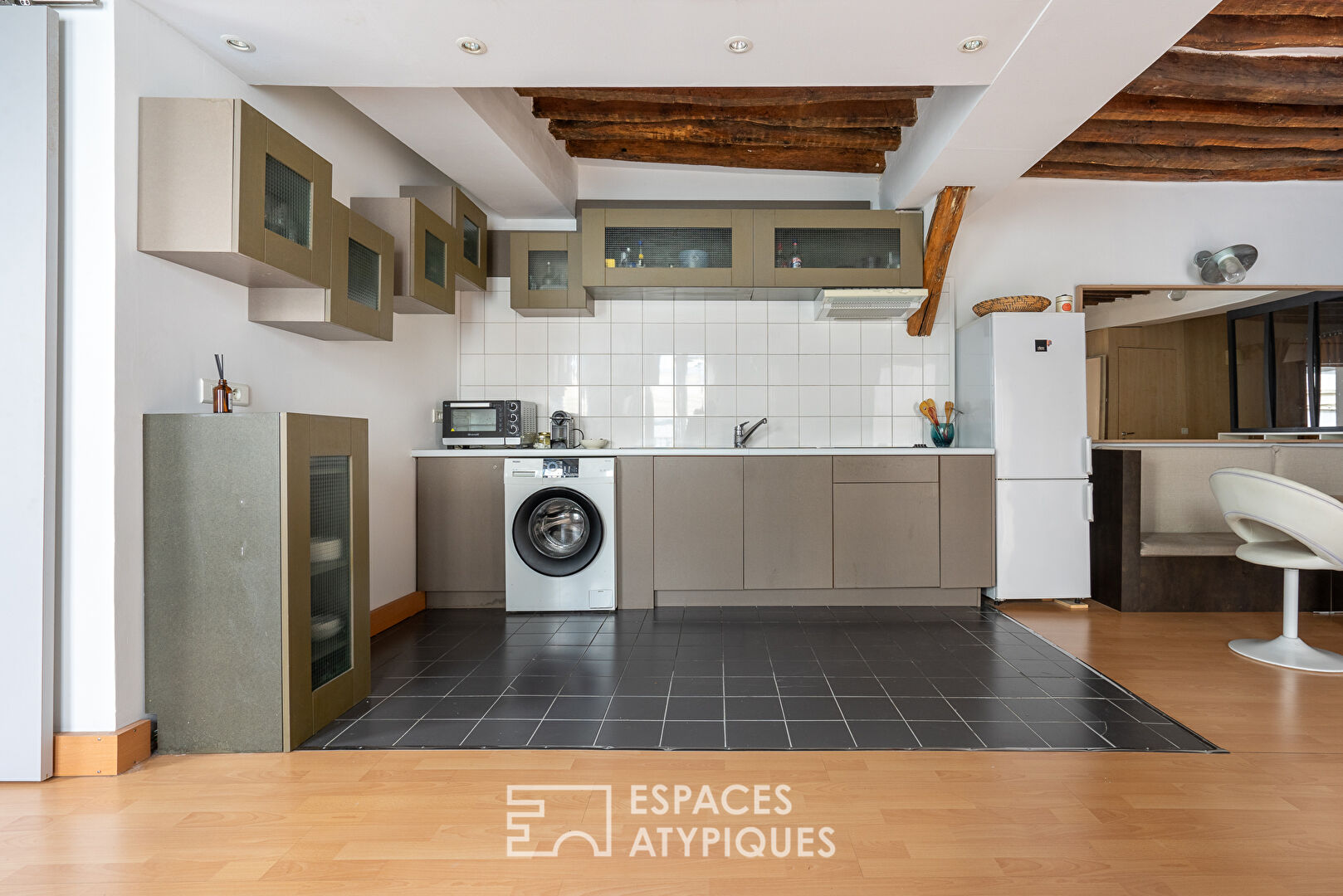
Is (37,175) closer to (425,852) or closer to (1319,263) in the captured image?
(425,852)

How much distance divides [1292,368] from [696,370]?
3871 millimetres

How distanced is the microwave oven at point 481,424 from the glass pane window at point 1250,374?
4.84m

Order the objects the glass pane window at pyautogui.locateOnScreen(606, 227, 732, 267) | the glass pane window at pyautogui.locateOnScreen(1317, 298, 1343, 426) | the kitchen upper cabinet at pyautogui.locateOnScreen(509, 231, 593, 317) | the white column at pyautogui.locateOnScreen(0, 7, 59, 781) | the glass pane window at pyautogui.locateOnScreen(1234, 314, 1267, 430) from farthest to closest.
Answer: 1. the glass pane window at pyautogui.locateOnScreen(1234, 314, 1267, 430)
2. the glass pane window at pyautogui.locateOnScreen(1317, 298, 1343, 426)
3. the kitchen upper cabinet at pyautogui.locateOnScreen(509, 231, 593, 317)
4. the glass pane window at pyautogui.locateOnScreen(606, 227, 732, 267)
5. the white column at pyautogui.locateOnScreen(0, 7, 59, 781)

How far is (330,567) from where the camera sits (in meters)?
2.25

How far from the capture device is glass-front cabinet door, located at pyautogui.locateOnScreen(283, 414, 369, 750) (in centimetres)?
204

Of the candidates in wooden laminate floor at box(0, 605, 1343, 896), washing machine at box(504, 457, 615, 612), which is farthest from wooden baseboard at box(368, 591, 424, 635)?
wooden laminate floor at box(0, 605, 1343, 896)

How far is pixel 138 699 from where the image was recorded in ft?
6.58

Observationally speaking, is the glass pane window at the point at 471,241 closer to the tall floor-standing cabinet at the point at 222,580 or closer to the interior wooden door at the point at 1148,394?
the tall floor-standing cabinet at the point at 222,580

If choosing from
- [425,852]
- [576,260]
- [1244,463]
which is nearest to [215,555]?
[425,852]

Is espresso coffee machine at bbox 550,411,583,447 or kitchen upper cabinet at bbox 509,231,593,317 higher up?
kitchen upper cabinet at bbox 509,231,593,317

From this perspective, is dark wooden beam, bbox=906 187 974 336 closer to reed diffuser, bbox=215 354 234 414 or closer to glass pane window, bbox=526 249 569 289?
glass pane window, bbox=526 249 569 289

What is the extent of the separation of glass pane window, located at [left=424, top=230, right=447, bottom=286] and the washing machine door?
119cm

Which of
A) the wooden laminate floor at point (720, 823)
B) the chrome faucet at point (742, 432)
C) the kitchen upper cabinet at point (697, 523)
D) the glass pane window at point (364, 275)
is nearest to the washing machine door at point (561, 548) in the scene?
the kitchen upper cabinet at point (697, 523)

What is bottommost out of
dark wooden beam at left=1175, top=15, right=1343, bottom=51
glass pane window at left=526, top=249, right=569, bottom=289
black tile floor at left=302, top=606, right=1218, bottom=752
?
black tile floor at left=302, top=606, right=1218, bottom=752
